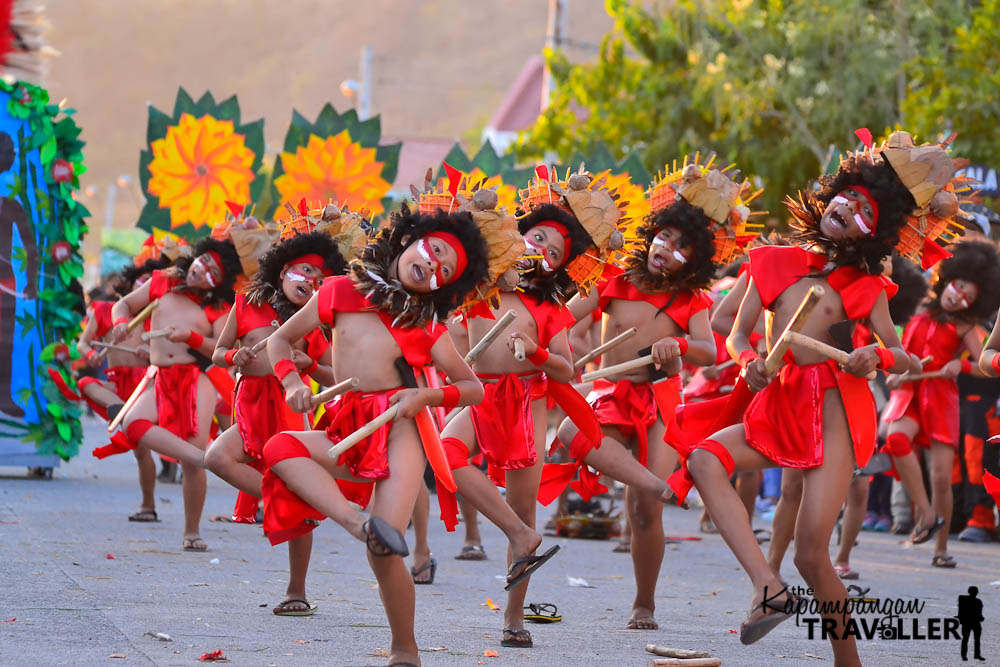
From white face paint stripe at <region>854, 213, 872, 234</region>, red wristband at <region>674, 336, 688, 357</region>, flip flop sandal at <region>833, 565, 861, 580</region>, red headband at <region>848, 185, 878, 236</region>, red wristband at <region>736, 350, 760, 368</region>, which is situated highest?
red headband at <region>848, 185, 878, 236</region>

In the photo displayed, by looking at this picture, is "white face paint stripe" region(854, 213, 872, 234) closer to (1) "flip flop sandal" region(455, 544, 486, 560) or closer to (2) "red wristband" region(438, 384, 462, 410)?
(2) "red wristband" region(438, 384, 462, 410)

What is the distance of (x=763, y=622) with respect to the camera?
18.0 ft

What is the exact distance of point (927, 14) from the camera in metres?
22.6

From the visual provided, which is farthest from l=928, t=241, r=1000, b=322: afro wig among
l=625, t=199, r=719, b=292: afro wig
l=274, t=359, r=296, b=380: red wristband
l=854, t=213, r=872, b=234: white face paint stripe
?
l=274, t=359, r=296, b=380: red wristband

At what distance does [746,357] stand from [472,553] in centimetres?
393

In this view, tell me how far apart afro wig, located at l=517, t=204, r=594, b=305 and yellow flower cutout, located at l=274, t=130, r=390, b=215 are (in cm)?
1002

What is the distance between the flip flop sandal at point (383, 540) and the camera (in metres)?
5.27

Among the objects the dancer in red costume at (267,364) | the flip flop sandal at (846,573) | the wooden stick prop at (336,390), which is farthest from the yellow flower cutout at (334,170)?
the wooden stick prop at (336,390)

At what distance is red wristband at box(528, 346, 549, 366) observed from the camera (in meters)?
6.84

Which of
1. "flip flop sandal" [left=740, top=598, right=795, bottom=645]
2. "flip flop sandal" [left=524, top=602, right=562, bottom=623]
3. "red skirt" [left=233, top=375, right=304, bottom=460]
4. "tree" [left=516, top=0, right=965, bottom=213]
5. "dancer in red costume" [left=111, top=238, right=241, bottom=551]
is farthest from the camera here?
"tree" [left=516, top=0, right=965, bottom=213]

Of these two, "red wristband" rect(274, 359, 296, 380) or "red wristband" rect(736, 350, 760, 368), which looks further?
"red wristband" rect(736, 350, 760, 368)

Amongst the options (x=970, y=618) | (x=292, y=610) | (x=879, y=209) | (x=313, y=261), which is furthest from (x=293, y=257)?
(x=970, y=618)

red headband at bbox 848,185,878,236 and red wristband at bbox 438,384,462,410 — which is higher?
red headband at bbox 848,185,878,236

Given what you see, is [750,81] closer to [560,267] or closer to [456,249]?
[560,267]
